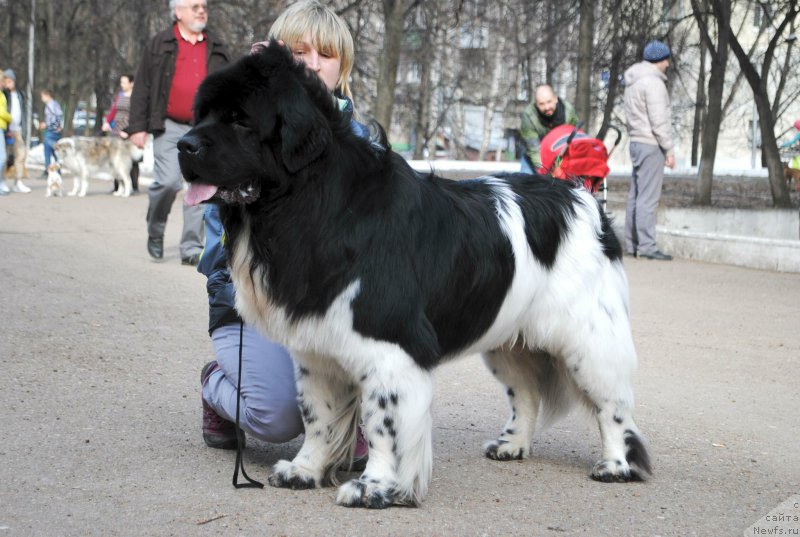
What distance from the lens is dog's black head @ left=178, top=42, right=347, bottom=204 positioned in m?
3.67

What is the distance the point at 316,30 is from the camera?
4.61 meters

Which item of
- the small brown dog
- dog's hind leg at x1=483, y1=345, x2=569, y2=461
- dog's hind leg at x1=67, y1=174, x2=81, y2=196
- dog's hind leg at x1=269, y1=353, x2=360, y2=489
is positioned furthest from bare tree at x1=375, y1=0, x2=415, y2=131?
dog's hind leg at x1=269, y1=353, x2=360, y2=489

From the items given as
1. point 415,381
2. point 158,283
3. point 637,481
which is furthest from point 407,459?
point 158,283

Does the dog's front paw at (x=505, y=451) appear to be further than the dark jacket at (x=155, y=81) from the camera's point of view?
No

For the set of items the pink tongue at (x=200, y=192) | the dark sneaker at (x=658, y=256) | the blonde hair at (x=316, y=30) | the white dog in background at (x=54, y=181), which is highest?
the blonde hair at (x=316, y=30)

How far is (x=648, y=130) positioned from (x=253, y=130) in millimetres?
9910

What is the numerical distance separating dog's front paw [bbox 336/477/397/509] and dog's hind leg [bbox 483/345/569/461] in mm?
1041

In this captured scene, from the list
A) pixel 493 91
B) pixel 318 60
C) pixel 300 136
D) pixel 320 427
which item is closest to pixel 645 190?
pixel 318 60

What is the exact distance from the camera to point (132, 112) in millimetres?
10734

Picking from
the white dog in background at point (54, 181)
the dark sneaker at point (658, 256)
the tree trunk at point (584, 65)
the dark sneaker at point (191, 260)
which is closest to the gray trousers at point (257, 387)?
the dark sneaker at point (191, 260)

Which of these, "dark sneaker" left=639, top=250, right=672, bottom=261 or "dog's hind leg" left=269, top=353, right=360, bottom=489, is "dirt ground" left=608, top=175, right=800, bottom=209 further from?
"dog's hind leg" left=269, top=353, right=360, bottom=489

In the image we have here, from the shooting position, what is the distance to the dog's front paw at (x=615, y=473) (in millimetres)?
4648

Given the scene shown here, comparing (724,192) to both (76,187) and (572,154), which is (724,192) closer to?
(76,187)

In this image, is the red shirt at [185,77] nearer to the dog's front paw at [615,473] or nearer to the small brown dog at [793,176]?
the dog's front paw at [615,473]
